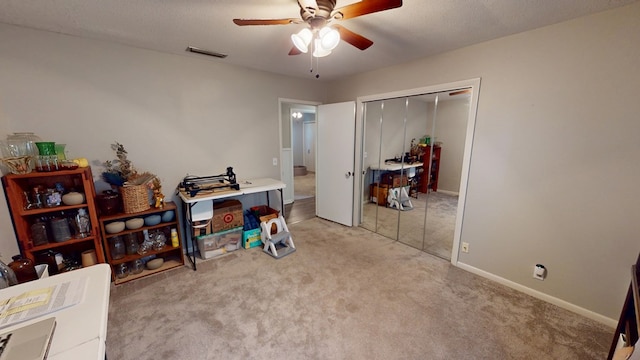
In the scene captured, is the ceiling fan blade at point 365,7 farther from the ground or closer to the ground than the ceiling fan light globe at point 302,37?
farther from the ground

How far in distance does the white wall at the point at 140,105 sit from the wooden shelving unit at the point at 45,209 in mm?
188

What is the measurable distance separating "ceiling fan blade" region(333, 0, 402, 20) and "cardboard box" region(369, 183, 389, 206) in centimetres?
277

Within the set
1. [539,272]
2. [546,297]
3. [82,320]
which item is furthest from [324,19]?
[546,297]

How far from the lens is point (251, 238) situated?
314cm

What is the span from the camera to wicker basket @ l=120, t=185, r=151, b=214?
7.60ft

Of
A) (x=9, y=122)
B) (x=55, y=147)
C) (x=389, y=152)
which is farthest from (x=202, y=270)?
(x=389, y=152)

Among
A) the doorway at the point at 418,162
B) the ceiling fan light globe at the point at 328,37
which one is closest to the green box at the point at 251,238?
the doorway at the point at 418,162

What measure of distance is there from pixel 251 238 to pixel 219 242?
390mm

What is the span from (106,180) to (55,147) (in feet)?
1.59

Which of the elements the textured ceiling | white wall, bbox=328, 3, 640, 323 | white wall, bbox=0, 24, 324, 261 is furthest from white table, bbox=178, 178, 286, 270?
white wall, bbox=328, 3, 640, 323

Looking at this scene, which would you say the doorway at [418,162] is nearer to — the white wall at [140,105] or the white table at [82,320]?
the white wall at [140,105]

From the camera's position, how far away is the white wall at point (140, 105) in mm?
2043

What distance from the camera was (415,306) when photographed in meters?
2.09

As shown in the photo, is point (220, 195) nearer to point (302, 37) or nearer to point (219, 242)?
point (219, 242)
